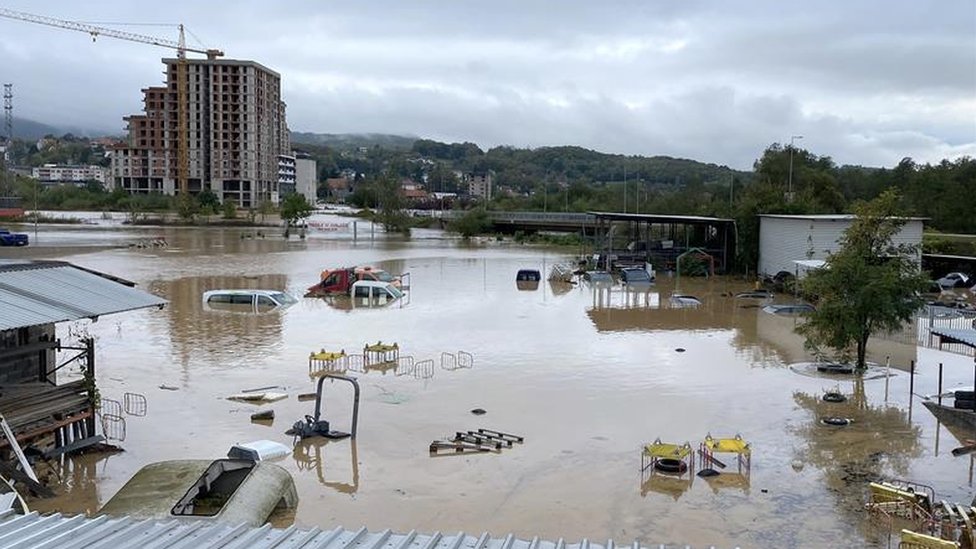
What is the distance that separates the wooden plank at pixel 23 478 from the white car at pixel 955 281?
44.1m

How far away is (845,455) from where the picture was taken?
16234mm

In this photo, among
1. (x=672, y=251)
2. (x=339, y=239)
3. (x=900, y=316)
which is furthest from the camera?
(x=339, y=239)

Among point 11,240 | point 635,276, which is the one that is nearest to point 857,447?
point 635,276

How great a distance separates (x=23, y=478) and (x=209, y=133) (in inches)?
5655

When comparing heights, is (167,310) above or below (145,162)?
below

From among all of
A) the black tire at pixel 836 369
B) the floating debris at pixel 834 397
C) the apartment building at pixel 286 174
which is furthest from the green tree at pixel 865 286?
the apartment building at pixel 286 174

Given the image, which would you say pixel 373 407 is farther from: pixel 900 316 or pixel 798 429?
pixel 900 316

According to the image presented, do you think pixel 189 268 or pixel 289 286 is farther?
pixel 189 268

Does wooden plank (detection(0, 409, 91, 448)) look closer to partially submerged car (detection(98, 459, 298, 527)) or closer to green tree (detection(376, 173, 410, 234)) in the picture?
partially submerged car (detection(98, 459, 298, 527))

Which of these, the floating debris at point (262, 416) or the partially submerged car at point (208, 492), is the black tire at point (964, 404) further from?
the floating debris at point (262, 416)

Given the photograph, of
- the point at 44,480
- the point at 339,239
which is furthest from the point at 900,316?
the point at 339,239

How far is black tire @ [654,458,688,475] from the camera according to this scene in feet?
49.4

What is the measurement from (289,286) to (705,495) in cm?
3259

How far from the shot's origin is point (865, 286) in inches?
893
